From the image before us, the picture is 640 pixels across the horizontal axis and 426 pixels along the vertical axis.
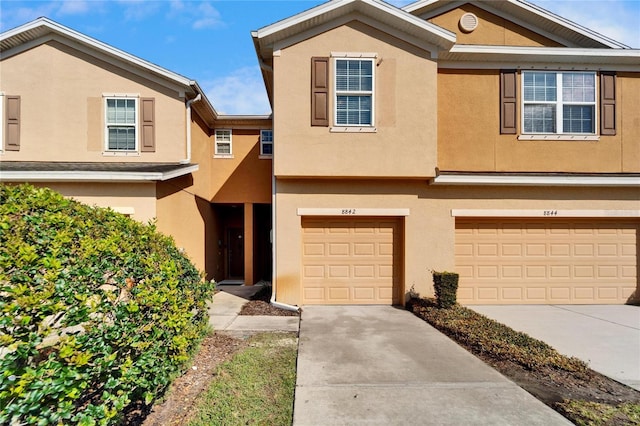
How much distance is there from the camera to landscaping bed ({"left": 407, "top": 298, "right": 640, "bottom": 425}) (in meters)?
3.59

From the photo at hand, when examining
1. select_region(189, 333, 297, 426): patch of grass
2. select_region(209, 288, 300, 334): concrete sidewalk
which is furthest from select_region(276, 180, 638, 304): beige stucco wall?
select_region(189, 333, 297, 426): patch of grass

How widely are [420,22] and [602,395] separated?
783 cm

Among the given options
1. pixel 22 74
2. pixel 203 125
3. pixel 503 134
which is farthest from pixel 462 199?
pixel 22 74

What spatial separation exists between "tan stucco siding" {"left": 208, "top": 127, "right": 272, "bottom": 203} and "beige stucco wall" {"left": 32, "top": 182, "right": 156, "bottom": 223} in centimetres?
395

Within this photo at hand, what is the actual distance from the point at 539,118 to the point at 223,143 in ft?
34.1

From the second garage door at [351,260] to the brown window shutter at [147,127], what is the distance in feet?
16.9

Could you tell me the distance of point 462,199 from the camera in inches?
342

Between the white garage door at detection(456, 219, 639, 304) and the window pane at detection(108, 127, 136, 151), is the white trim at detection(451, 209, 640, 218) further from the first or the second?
the window pane at detection(108, 127, 136, 151)

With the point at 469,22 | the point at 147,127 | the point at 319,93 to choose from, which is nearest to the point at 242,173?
the point at 147,127

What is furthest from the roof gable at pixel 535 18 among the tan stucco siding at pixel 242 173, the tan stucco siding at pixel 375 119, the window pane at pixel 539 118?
the tan stucco siding at pixel 242 173

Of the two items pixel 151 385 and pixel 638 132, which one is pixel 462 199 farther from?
pixel 151 385

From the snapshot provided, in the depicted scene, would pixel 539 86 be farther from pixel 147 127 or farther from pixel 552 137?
pixel 147 127

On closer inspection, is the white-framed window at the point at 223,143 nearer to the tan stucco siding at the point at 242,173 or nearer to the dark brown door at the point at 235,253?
the tan stucco siding at the point at 242,173

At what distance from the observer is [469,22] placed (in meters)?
9.41
